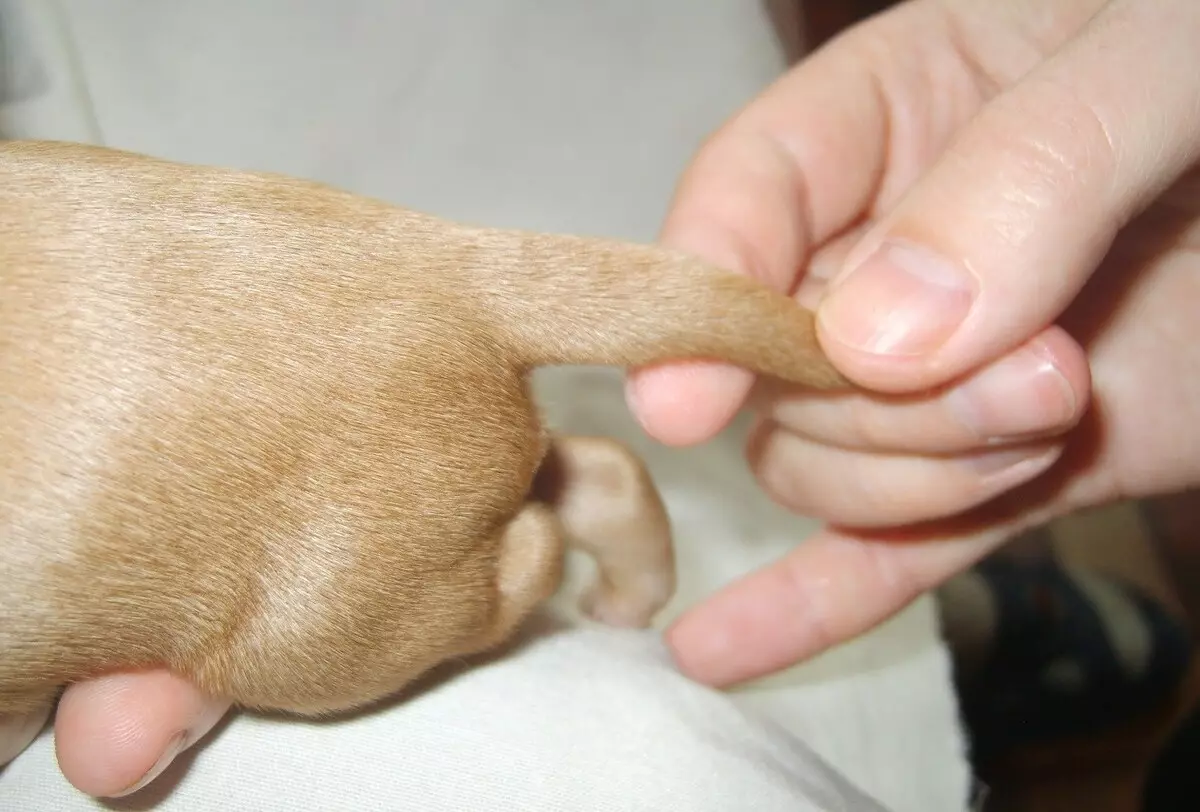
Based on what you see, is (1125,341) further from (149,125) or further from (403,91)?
(149,125)

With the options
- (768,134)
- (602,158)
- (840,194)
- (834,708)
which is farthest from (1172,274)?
(602,158)

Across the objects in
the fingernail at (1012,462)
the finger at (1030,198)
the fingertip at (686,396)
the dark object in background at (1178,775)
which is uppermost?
the finger at (1030,198)

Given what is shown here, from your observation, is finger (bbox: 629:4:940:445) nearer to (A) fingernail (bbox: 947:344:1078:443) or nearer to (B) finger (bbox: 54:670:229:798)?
(A) fingernail (bbox: 947:344:1078:443)

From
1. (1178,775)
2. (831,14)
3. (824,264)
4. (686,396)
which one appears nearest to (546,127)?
(824,264)

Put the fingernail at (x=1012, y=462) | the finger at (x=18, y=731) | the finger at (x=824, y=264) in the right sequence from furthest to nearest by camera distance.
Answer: the finger at (x=824, y=264) < the fingernail at (x=1012, y=462) < the finger at (x=18, y=731)

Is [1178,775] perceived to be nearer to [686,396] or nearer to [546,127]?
[686,396]

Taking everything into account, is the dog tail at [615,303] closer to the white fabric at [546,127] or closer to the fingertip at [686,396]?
the fingertip at [686,396]

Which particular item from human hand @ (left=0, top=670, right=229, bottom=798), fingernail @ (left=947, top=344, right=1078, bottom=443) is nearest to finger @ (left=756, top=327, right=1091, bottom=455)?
fingernail @ (left=947, top=344, right=1078, bottom=443)

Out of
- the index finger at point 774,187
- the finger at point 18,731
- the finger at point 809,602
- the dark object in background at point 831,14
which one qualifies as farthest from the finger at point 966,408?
the dark object in background at point 831,14
